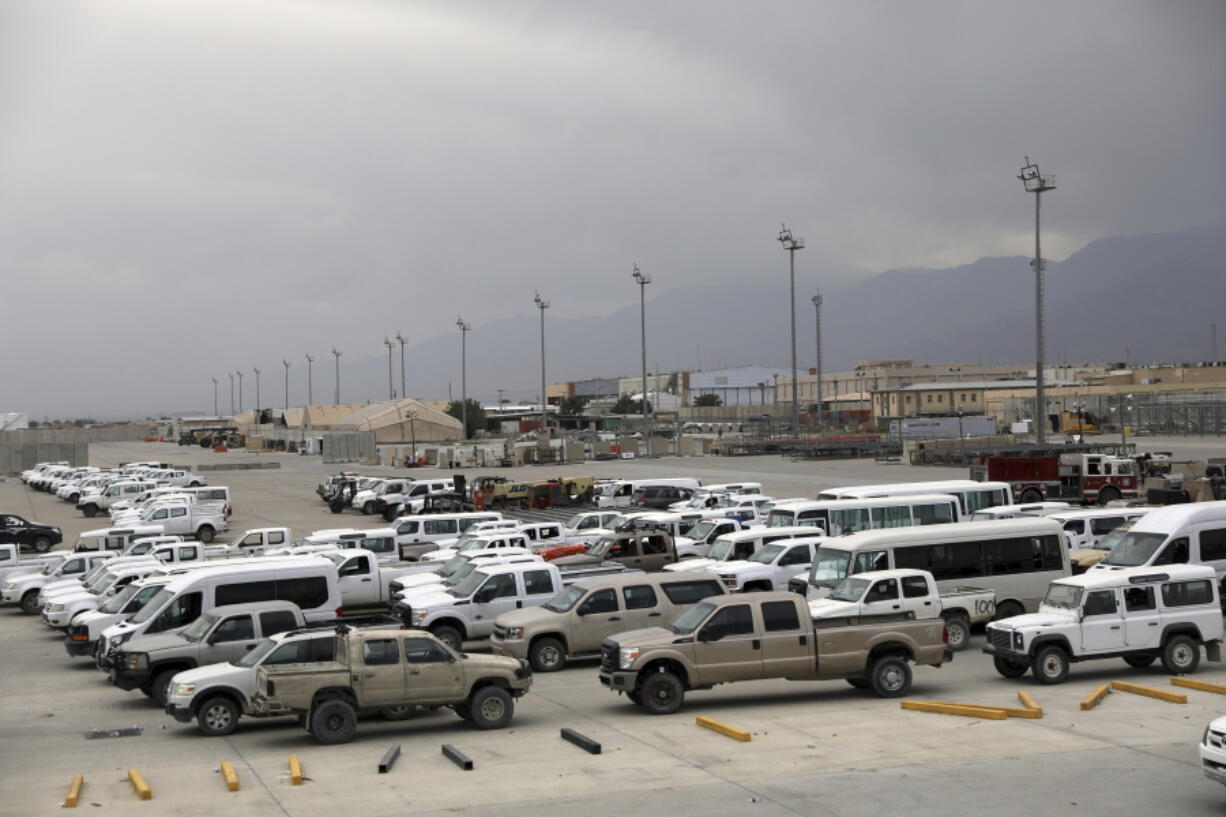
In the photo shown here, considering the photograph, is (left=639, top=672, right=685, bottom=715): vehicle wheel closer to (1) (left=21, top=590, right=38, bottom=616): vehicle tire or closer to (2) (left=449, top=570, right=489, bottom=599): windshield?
(2) (left=449, top=570, right=489, bottom=599): windshield

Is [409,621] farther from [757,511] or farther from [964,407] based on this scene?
[964,407]

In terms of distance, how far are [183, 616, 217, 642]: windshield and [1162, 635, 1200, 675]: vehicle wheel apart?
1358cm

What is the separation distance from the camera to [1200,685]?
54.0ft

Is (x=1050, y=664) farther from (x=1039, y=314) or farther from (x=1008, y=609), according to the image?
(x=1039, y=314)

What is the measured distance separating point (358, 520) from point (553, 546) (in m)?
19.7

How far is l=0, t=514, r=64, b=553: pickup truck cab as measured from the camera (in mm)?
40844

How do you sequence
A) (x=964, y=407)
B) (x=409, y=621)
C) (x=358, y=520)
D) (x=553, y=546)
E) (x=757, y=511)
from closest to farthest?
(x=409, y=621), (x=553, y=546), (x=757, y=511), (x=358, y=520), (x=964, y=407)

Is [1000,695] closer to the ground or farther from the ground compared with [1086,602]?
closer to the ground

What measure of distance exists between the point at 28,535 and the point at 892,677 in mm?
33668

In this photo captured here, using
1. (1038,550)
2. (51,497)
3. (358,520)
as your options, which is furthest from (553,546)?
(51,497)

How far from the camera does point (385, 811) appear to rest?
1162cm

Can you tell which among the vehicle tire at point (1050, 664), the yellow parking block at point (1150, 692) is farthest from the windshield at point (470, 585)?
the yellow parking block at point (1150, 692)

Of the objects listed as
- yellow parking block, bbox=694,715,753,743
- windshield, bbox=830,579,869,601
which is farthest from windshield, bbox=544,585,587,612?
yellow parking block, bbox=694,715,753,743

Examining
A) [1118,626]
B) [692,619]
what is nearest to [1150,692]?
[1118,626]
